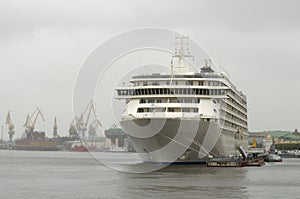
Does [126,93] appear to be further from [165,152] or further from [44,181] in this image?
[44,181]

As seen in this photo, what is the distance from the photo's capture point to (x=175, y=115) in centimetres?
6028

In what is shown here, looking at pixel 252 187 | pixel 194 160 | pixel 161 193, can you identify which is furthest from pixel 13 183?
pixel 194 160

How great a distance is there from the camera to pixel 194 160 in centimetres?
6494

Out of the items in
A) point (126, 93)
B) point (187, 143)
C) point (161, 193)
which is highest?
point (126, 93)

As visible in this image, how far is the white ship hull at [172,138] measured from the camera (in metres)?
59.1

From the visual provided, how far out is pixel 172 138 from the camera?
59.8 metres

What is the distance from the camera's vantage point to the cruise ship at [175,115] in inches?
2347

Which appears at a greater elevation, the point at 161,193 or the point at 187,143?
the point at 187,143

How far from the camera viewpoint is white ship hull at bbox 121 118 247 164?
5909 centimetres

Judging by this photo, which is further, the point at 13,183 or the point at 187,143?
the point at 187,143

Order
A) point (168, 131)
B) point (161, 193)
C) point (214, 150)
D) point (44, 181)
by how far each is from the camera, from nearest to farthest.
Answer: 1. point (161, 193)
2. point (44, 181)
3. point (168, 131)
4. point (214, 150)

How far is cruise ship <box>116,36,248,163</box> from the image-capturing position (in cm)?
5962

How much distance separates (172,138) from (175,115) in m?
2.39

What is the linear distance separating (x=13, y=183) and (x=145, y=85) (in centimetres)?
2423
